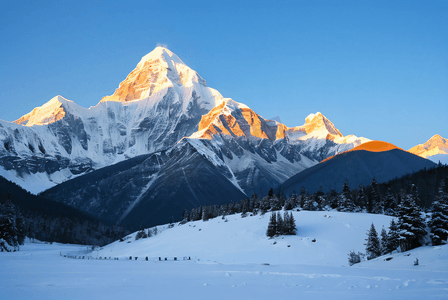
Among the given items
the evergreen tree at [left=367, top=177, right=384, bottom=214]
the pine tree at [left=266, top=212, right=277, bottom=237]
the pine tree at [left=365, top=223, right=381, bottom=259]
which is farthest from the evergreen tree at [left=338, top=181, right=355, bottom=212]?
the pine tree at [left=365, top=223, right=381, bottom=259]

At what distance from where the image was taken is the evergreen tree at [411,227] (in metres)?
49.4

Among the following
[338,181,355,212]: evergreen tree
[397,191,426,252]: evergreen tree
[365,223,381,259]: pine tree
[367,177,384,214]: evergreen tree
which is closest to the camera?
[397,191,426,252]: evergreen tree

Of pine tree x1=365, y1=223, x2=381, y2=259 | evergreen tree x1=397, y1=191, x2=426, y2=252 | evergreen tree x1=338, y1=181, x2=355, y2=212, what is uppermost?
evergreen tree x1=338, y1=181, x2=355, y2=212

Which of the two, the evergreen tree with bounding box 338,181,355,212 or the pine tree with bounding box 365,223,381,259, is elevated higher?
the evergreen tree with bounding box 338,181,355,212

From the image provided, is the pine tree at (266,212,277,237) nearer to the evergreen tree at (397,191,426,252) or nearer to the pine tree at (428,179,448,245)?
the evergreen tree at (397,191,426,252)

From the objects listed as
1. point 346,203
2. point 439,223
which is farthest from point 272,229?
point 439,223

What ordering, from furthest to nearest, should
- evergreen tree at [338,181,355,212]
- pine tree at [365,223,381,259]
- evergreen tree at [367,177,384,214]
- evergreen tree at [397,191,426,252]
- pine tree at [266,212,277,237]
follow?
evergreen tree at [367,177,384,214] < evergreen tree at [338,181,355,212] < pine tree at [266,212,277,237] < pine tree at [365,223,381,259] < evergreen tree at [397,191,426,252]

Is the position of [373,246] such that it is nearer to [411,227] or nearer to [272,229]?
[411,227]

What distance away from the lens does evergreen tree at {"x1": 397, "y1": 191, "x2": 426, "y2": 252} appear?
49409 millimetres

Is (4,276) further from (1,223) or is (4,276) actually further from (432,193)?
(432,193)

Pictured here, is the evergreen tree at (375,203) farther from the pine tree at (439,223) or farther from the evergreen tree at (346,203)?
the pine tree at (439,223)

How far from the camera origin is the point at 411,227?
4969cm

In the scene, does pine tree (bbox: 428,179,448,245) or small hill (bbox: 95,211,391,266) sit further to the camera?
small hill (bbox: 95,211,391,266)

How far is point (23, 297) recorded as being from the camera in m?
22.9
